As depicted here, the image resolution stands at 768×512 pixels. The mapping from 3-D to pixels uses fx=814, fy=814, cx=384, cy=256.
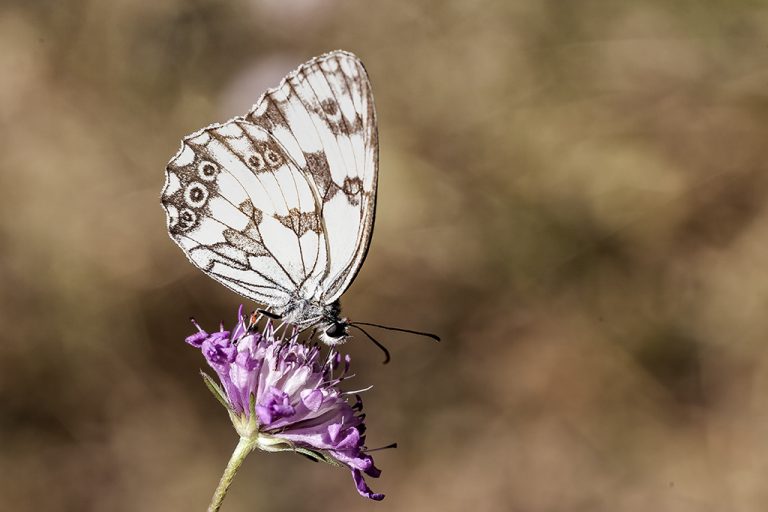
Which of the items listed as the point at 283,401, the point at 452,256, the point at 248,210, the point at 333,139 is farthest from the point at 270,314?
the point at 452,256

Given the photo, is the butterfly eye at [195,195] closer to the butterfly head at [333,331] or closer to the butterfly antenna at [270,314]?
the butterfly antenna at [270,314]

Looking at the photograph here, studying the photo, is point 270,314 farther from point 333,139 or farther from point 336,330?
point 333,139

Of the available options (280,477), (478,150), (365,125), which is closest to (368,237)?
(365,125)

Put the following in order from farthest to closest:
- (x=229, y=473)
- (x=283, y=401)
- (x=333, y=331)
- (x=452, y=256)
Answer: (x=452, y=256) < (x=333, y=331) < (x=283, y=401) < (x=229, y=473)

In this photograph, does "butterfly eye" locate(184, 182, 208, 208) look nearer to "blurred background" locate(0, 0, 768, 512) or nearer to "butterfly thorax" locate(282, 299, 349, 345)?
"butterfly thorax" locate(282, 299, 349, 345)

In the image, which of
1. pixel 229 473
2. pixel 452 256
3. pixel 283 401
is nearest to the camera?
pixel 229 473

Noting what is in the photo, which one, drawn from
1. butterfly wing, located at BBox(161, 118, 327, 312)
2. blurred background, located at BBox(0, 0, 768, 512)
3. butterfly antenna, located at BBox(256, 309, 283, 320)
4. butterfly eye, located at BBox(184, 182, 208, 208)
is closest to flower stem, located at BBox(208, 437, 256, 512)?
butterfly antenna, located at BBox(256, 309, 283, 320)

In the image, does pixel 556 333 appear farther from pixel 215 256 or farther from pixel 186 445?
pixel 215 256

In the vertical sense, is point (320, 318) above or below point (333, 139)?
below
